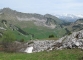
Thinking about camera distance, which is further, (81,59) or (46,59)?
(46,59)

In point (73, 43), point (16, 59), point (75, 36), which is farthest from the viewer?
point (75, 36)

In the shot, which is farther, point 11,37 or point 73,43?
point 11,37

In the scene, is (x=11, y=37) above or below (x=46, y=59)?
below

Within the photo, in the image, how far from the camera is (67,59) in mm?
33594

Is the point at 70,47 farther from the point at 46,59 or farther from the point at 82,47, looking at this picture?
the point at 46,59

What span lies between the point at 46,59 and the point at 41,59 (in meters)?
0.96

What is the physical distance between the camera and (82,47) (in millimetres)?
42750

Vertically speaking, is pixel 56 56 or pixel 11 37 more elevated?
pixel 56 56

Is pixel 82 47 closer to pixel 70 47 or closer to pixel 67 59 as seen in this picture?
pixel 70 47

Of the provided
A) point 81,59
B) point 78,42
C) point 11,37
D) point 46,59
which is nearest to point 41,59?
Answer: point 46,59

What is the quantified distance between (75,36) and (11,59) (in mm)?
22224

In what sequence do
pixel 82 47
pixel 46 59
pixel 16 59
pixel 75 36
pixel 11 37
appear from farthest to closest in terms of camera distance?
1. pixel 11 37
2. pixel 75 36
3. pixel 82 47
4. pixel 16 59
5. pixel 46 59

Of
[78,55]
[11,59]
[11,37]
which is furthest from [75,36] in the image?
[11,37]

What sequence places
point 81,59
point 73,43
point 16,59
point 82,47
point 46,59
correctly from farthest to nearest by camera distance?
point 73,43, point 82,47, point 16,59, point 46,59, point 81,59
